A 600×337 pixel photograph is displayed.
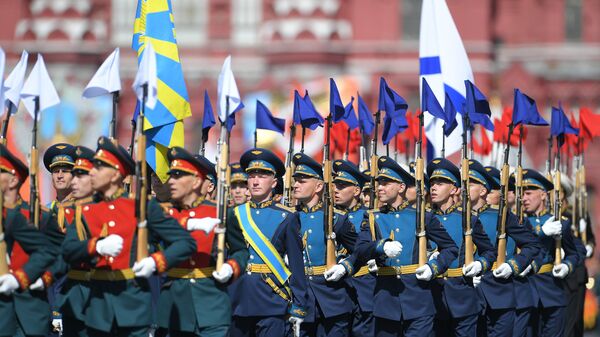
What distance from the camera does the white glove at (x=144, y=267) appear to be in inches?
397

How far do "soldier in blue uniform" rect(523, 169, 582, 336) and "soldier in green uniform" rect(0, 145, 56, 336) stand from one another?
558cm

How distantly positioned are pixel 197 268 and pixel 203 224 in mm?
392

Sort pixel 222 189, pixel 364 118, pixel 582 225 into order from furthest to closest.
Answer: pixel 582 225, pixel 364 118, pixel 222 189

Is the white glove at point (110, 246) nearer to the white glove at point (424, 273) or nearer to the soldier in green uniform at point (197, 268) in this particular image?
→ the soldier in green uniform at point (197, 268)

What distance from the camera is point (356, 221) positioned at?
13680 mm

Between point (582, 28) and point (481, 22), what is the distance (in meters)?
3.32

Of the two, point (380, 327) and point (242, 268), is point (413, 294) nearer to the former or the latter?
point (380, 327)

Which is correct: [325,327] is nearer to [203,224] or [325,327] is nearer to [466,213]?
[466,213]

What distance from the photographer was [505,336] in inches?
554

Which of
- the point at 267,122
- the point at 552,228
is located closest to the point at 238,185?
the point at 267,122

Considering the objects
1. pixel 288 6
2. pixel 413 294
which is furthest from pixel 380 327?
pixel 288 6

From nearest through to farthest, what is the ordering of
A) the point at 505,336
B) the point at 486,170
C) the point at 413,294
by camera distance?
1. the point at 413,294
2. the point at 505,336
3. the point at 486,170

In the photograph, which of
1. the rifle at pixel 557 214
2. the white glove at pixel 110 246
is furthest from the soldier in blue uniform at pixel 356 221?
the white glove at pixel 110 246

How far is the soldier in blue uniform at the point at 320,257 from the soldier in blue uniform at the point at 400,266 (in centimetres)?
21
